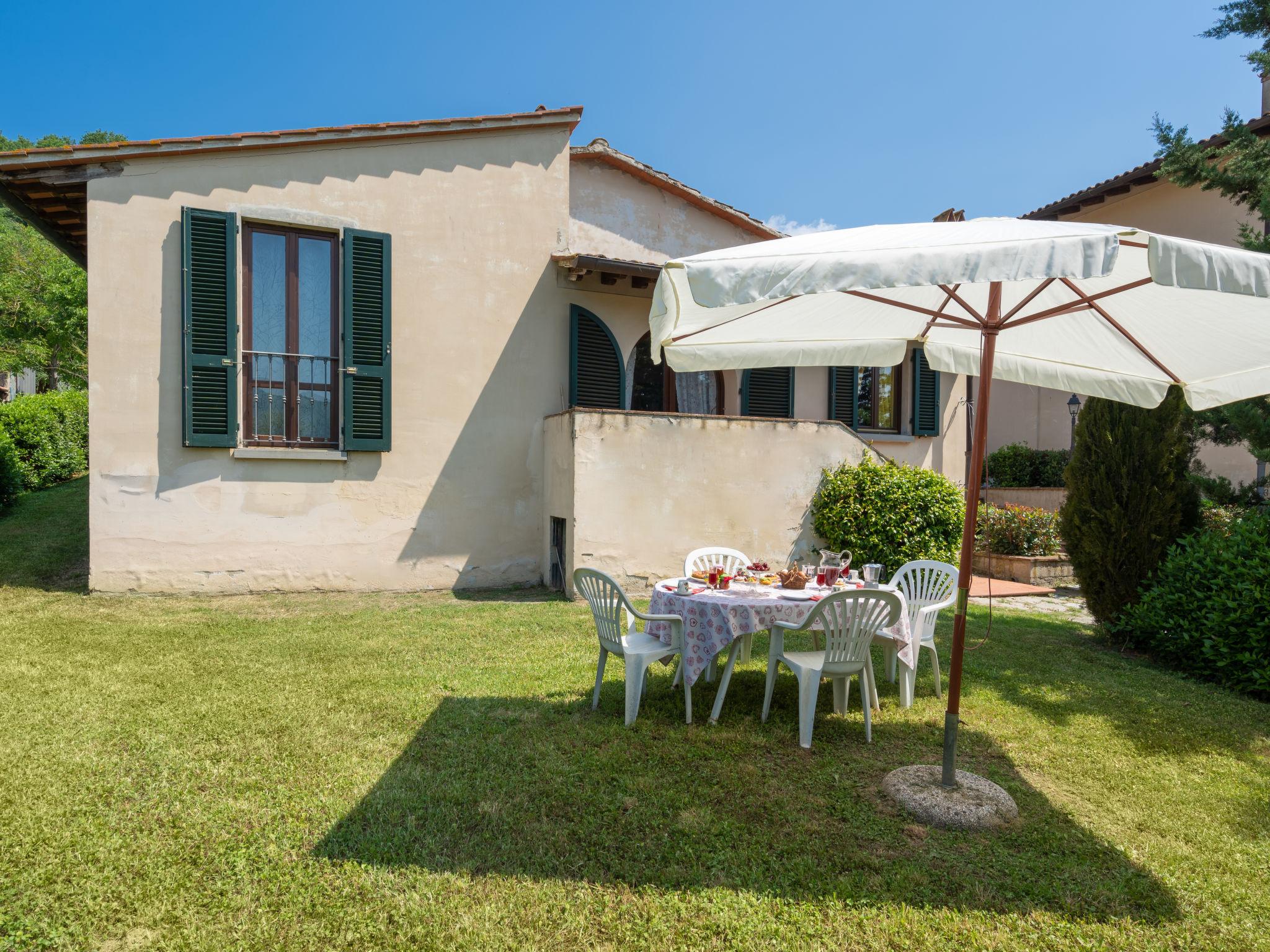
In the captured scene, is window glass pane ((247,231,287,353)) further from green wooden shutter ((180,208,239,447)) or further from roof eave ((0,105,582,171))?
roof eave ((0,105,582,171))

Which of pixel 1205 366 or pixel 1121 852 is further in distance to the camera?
pixel 1205 366

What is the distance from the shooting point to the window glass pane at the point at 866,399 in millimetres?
11992

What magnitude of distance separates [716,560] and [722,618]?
2.20 m

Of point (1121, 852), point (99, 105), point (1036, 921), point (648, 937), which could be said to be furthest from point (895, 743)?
point (99, 105)

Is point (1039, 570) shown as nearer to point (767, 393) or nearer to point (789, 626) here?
point (767, 393)

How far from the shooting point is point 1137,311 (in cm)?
398

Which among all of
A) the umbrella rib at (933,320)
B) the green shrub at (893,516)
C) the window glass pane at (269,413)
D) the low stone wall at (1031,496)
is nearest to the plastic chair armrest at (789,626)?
the umbrella rib at (933,320)

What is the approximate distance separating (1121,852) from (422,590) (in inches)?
299

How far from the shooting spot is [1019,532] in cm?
1105

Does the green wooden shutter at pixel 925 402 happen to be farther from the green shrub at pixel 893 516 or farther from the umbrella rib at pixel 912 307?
the umbrella rib at pixel 912 307

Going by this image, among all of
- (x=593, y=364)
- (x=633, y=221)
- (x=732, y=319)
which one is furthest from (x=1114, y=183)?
(x=732, y=319)

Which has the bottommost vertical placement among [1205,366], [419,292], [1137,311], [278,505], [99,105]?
[278,505]

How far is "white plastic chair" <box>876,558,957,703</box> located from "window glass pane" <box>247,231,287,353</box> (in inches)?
284

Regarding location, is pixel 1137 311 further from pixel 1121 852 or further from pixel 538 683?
pixel 538 683
